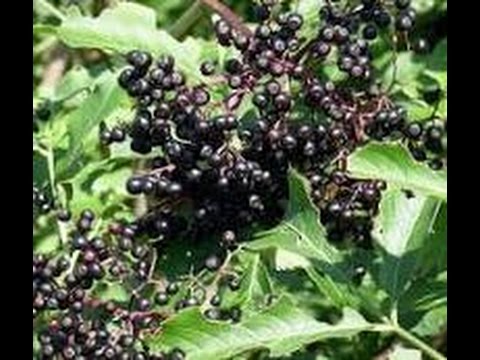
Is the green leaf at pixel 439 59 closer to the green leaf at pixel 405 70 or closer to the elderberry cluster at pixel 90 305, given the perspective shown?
the green leaf at pixel 405 70

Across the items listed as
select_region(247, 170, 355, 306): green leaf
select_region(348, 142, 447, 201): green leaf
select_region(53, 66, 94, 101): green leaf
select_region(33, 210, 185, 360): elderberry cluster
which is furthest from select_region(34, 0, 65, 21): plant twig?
select_region(348, 142, 447, 201): green leaf

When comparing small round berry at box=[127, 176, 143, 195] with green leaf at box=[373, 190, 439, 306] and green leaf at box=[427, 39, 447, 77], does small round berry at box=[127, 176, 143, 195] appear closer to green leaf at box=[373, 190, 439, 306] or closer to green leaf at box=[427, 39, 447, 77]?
green leaf at box=[373, 190, 439, 306]

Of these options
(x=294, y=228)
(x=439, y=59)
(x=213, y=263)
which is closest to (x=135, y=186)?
(x=213, y=263)

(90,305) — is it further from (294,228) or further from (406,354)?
(406,354)

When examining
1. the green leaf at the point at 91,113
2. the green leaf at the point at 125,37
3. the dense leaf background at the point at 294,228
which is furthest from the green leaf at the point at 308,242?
the green leaf at the point at 91,113

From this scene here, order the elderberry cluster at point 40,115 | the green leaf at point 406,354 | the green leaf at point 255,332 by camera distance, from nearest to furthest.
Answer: the green leaf at point 255,332, the green leaf at point 406,354, the elderberry cluster at point 40,115
